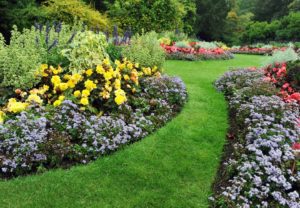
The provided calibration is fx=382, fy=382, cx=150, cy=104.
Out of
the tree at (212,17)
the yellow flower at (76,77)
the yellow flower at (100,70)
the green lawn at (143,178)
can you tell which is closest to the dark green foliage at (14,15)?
the yellow flower at (100,70)

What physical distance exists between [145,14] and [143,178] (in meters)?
Answer: 18.5

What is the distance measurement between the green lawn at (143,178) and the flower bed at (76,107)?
0.25 meters

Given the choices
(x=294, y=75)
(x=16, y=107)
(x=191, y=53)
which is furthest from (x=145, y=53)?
(x=191, y=53)

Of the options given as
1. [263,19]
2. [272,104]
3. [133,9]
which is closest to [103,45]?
[272,104]

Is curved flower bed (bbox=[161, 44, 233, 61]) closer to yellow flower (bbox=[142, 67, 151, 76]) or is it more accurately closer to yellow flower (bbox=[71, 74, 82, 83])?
Answer: yellow flower (bbox=[142, 67, 151, 76])

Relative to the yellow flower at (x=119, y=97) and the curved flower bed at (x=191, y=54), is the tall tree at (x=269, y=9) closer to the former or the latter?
the curved flower bed at (x=191, y=54)

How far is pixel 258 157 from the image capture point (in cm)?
477

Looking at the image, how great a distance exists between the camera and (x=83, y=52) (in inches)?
259

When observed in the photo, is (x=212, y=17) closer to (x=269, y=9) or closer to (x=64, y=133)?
(x=269, y=9)

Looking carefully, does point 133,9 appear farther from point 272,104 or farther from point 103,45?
A: point 272,104

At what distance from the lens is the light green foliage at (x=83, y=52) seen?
6503mm

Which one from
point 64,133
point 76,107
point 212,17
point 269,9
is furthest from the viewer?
point 269,9

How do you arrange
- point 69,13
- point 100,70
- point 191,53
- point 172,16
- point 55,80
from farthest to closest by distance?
1. point 172,16
2. point 69,13
3. point 191,53
4. point 100,70
5. point 55,80

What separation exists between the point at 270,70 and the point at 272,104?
3100mm
